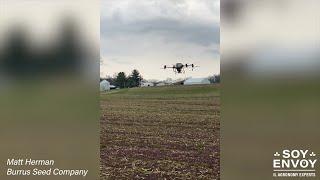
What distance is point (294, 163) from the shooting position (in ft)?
17.2

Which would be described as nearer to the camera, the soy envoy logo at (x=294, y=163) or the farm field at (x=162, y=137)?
the soy envoy logo at (x=294, y=163)

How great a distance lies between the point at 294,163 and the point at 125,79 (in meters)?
2.20

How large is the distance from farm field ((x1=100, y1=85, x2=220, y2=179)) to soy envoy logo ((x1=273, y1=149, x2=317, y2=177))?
694 millimetres

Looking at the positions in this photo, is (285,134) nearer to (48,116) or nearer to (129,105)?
(129,105)

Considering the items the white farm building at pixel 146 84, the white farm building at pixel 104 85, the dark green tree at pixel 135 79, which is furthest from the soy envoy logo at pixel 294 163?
the white farm building at pixel 104 85

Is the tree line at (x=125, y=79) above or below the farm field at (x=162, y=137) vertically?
above

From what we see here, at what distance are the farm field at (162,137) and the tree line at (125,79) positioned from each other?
0.11 metres

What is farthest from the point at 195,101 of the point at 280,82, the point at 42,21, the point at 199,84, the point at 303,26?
the point at 42,21

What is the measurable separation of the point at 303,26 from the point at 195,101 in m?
1.52

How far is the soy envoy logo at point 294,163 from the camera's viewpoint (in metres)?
5.21

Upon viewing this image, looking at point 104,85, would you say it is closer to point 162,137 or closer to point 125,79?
point 125,79

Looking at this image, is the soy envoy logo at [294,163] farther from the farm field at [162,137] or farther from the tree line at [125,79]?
the tree line at [125,79]

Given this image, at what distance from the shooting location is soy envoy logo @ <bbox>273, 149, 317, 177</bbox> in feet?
17.1

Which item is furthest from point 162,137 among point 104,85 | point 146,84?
point 104,85
